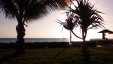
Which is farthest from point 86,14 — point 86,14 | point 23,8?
point 23,8

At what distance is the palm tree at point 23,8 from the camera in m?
17.5

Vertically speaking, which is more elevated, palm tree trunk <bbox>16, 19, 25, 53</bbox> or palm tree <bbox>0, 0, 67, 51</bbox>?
palm tree <bbox>0, 0, 67, 51</bbox>

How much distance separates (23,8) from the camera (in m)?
18.0

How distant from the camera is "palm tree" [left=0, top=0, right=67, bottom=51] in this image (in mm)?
17484

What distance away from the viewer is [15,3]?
17.8 m

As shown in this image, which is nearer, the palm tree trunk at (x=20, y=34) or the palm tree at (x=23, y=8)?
the palm tree at (x=23, y=8)

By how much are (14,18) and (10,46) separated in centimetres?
499

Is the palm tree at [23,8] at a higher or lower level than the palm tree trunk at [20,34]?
higher

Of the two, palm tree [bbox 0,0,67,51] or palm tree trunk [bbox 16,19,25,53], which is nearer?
palm tree [bbox 0,0,67,51]

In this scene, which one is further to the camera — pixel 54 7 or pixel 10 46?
pixel 10 46

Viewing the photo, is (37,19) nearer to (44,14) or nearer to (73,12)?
(44,14)

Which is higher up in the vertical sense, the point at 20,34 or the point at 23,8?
the point at 23,8

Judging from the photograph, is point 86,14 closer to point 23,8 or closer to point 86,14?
point 86,14

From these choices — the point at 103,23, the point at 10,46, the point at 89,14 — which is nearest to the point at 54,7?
the point at 89,14
